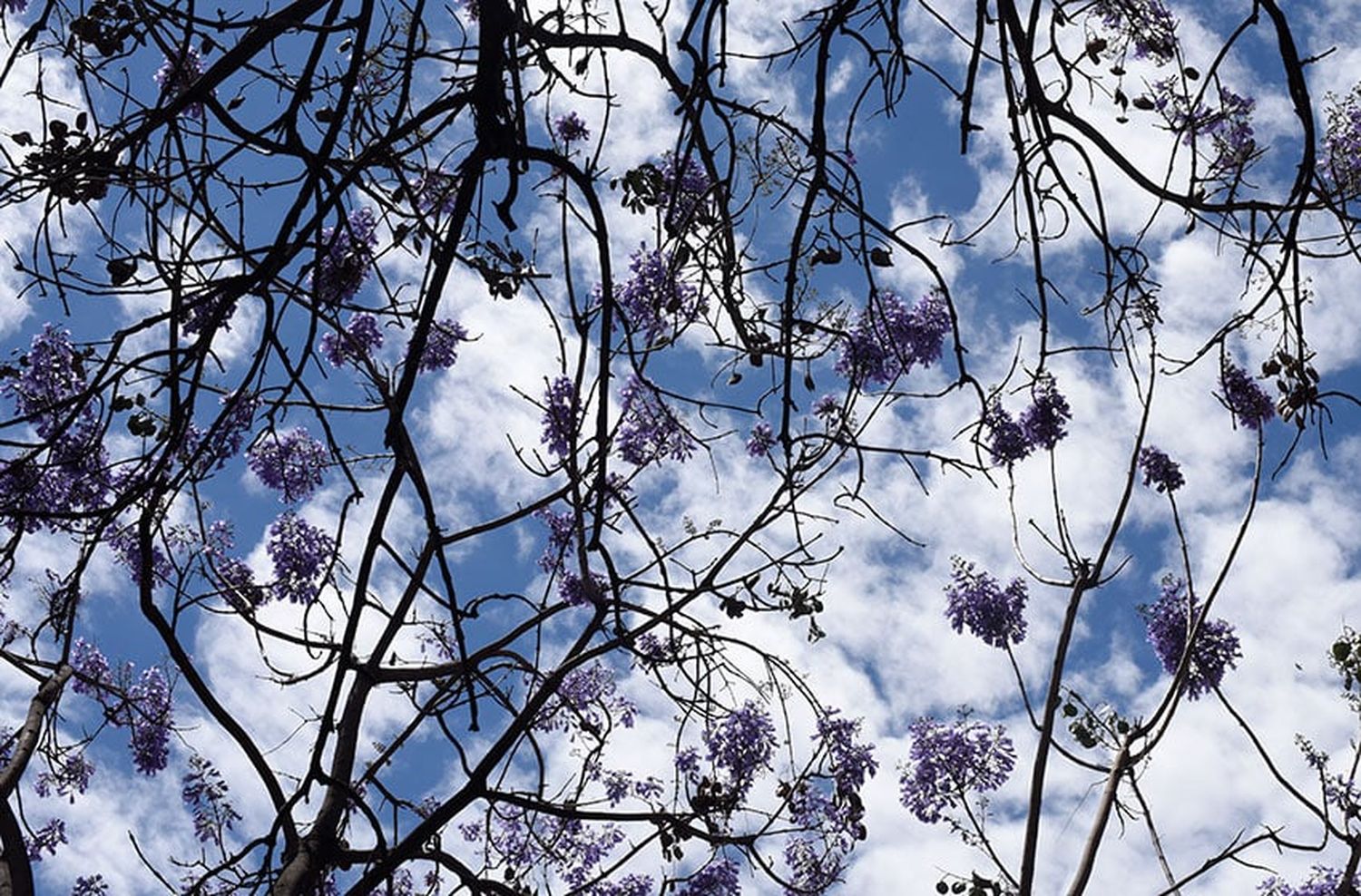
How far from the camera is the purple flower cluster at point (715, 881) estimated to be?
3.82 metres

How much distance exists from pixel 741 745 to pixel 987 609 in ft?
3.04

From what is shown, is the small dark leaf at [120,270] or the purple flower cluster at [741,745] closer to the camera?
the small dark leaf at [120,270]

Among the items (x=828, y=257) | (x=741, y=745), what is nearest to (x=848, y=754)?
(x=741, y=745)

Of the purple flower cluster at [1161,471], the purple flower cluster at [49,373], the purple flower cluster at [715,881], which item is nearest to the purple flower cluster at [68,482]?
the purple flower cluster at [49,373]

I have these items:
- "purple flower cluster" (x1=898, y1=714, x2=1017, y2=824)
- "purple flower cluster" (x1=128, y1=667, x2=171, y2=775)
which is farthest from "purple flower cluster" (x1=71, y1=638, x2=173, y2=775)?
"purple flower cluster" (x1=898, y1=714, x2=1017, y2=824)

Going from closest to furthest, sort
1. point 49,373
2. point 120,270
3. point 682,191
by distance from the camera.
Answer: point 120,270, point 682,191, point 49,373

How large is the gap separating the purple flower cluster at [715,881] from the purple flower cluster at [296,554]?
1.28 metres

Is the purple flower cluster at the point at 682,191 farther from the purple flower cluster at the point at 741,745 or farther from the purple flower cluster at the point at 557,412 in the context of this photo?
the purple flower cluster at the point at 741,745

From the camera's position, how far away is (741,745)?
391 cm

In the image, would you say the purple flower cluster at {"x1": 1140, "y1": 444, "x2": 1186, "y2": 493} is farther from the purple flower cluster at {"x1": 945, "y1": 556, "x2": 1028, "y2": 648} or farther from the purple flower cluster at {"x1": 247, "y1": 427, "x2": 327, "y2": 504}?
the purple flower cluster at {"x1": 247, "y1": 427, "x2": 327, "y2": 504}

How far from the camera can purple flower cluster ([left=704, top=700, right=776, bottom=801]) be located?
3869 mm

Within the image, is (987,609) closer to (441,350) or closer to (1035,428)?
(1035,428)

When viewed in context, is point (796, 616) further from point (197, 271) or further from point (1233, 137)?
point (1233, 137)

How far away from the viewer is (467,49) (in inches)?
91.2
